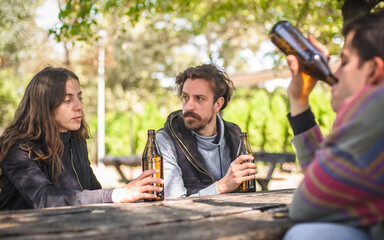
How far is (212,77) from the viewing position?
4.03 meters

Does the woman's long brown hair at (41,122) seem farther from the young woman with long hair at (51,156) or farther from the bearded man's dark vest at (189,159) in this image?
the bearded man's dark vest at (189,159)

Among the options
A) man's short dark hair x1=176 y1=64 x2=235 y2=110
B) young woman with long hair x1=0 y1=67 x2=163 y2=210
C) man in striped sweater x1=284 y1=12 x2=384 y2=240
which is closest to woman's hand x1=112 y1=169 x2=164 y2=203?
young woman with long hair x1=0 y1=67 x2=163 y2=210

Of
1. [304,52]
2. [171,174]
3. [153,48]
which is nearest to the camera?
[304,52]

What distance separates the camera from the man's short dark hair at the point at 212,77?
3.95 metres

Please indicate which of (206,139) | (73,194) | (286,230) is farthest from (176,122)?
(286,230)

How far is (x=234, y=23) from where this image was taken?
21.7 m

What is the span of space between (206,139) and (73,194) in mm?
1581

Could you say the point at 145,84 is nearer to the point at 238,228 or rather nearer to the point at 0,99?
the point at 0,99

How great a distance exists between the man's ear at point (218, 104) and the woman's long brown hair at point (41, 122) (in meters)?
1.46

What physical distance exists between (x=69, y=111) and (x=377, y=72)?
2.16 m

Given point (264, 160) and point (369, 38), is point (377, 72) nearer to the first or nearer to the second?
point (369, 38)

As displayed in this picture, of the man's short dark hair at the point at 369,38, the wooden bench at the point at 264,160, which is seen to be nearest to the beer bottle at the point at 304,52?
the man's short dark hair at the point at 369,38

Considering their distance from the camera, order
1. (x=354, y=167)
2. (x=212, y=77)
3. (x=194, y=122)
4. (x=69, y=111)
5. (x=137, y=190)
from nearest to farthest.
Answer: (x=354, y=167) < (x=137, y=190) < (x=69, y=111) < (x=194, y=122) < (x=212, y=77)

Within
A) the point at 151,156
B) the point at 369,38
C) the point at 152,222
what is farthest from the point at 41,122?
the point at 369,38
